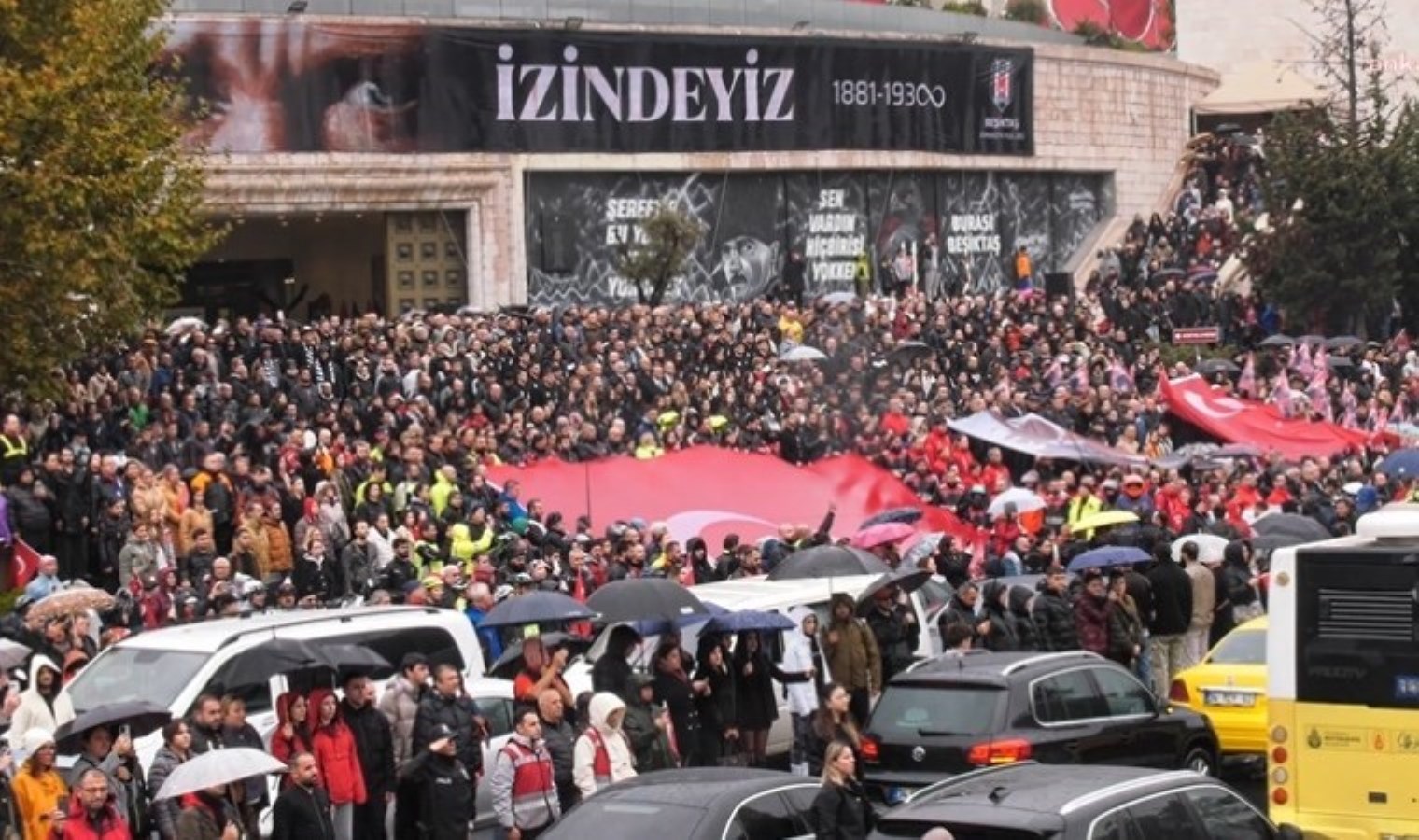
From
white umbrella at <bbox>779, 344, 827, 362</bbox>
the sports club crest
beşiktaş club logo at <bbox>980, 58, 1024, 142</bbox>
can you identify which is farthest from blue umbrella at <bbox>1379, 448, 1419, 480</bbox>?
the sports club crest

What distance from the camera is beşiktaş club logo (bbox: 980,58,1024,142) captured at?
173 ft

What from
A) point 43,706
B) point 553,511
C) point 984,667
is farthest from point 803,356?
point 43,706

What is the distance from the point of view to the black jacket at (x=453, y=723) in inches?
668

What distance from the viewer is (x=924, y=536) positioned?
25.8 m

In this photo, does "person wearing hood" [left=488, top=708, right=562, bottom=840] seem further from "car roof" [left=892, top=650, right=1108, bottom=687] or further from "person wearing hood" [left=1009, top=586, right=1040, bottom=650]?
"person wearing hood" [left=1009, top=586, right=1040, bottom=650]

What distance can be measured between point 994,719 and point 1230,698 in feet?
13.0

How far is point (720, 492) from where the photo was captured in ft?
96.8

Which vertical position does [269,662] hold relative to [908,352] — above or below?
below

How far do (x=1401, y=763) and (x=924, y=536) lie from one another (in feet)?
Answer: 32.6

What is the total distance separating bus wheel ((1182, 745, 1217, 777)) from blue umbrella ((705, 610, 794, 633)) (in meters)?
2.91

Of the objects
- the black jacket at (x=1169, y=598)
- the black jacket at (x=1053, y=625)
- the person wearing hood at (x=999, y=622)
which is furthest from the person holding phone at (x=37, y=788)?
the black jacket at (x=1169, y=598)

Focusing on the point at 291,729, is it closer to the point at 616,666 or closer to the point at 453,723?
the point at 453,723

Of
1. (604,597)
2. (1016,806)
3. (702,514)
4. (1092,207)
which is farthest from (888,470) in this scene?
(1092,207)

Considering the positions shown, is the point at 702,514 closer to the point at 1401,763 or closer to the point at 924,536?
the point at 924,536
